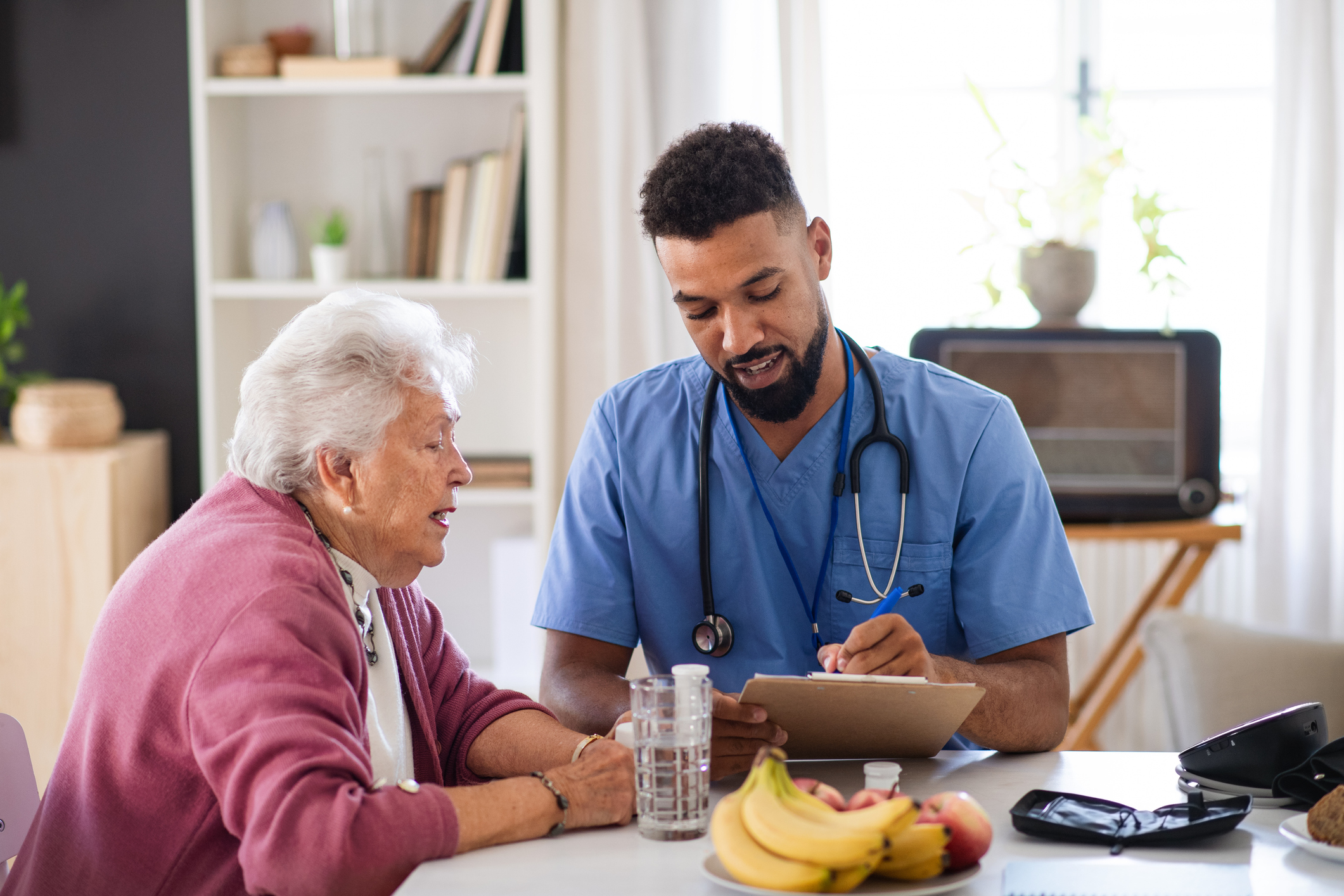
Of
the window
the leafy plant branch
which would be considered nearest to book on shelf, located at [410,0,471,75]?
the window

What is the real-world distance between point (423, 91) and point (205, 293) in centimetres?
71

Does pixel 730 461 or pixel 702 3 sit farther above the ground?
pixel 702 3

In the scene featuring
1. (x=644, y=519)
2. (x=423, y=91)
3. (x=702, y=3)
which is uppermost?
(x=702, y=3)

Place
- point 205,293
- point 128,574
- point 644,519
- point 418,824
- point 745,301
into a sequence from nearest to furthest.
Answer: point 418,824
point 128,574
point 745,301
point 644,519
point 205,293

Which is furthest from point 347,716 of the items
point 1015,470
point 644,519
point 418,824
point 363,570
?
point 1015,470

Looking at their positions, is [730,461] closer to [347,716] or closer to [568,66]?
[347,716]

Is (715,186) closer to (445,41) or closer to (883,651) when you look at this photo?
(883,651)

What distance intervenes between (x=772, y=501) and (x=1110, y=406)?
4.22 feet

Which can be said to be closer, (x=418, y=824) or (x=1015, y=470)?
(x=418, y=824)

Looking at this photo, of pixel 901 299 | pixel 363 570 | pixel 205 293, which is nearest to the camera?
pixel 363 570

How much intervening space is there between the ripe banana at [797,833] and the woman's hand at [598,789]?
22cm

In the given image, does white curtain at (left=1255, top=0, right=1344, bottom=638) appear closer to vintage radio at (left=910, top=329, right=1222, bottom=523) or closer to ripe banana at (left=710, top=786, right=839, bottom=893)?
vintage radio at (left=910, top=329, right=1222, bottom=523)

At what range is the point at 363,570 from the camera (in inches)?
55.0

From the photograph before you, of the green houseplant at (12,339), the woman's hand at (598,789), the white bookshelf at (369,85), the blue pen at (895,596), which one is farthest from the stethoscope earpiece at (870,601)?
the green houseplant at (12,339)
